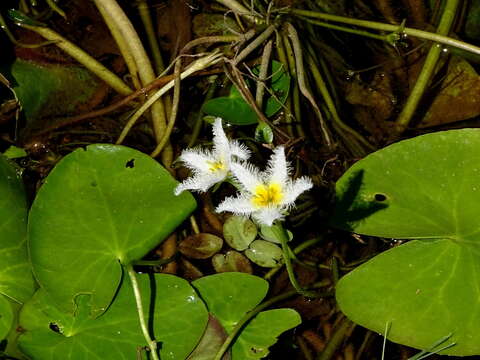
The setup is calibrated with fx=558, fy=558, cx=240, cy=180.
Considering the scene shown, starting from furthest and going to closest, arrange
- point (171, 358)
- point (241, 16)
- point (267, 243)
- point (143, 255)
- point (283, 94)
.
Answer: point (241, 16) < point (283, 94) < point (267, 243) < point (143, 255) < point (171, 358)

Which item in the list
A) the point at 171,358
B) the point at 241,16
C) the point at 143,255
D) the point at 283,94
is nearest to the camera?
the point at 171,358

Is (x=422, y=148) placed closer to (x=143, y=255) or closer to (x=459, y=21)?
(x=459, y=21)

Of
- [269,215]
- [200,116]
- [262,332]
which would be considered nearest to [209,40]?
[200,116]

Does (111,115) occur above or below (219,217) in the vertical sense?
above

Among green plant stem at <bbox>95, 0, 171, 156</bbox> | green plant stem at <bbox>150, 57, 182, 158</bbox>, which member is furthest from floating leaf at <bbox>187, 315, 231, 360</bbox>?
green plant stem at <bbox>95, 0, 171, 156</bbox>

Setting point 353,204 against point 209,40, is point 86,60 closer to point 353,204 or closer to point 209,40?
point 209,40

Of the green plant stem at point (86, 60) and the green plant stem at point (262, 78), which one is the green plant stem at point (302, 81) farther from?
the green plant stem at point (86, 60)

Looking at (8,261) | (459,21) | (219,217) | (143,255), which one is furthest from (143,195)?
(459,21)

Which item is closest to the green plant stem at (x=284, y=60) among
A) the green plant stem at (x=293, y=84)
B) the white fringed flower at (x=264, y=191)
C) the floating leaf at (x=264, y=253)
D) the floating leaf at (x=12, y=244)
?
the green plant stem at (x=293, y=84)
